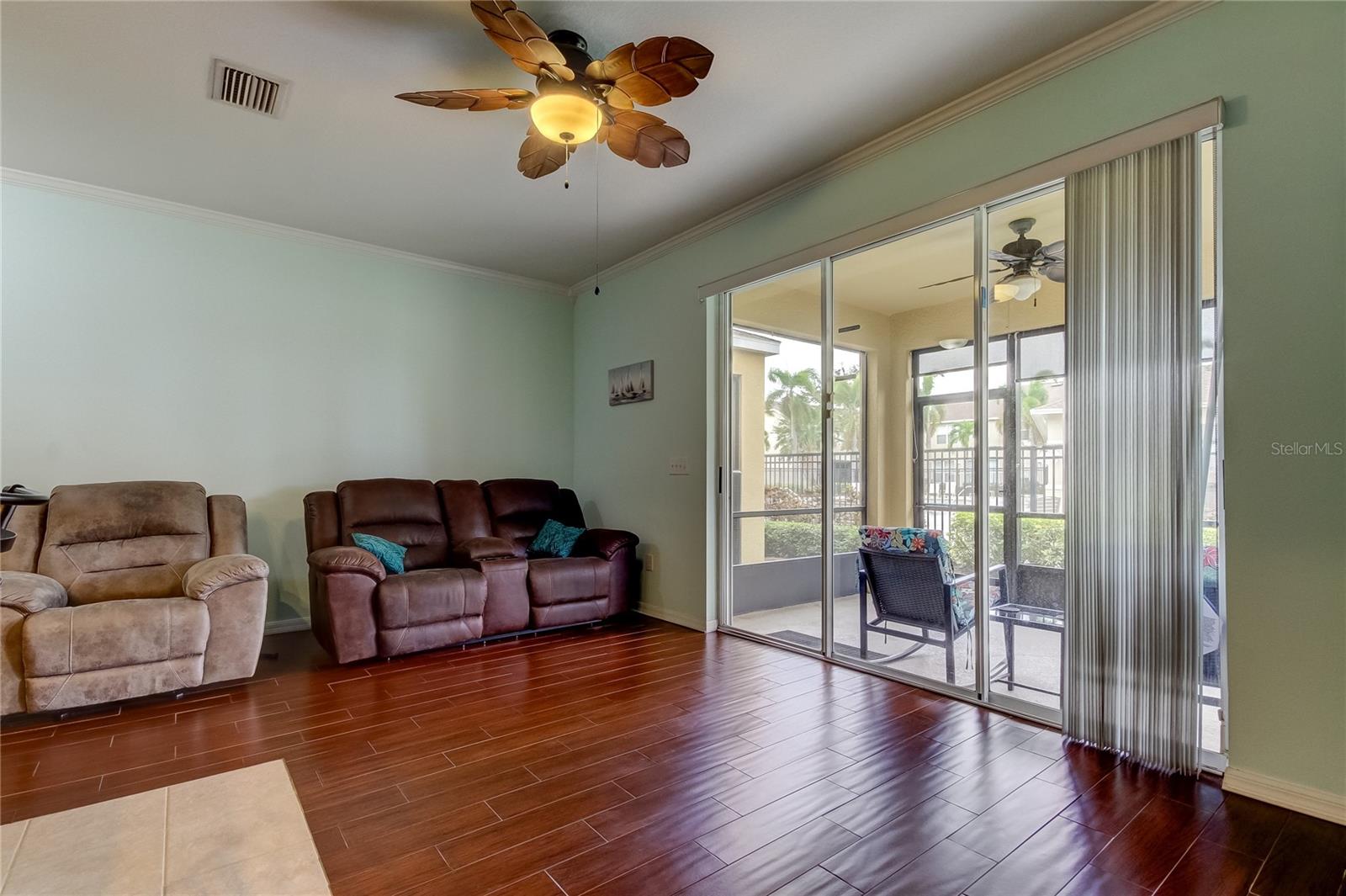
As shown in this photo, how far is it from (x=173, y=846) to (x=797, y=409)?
11.4 ft

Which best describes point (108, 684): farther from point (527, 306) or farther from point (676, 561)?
point (527, 306)

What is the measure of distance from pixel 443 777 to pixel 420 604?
1682 millimetres

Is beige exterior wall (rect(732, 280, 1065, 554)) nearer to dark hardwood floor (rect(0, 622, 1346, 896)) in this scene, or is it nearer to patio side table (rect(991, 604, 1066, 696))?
patio side table (rect(991, 604, 1066, 696))

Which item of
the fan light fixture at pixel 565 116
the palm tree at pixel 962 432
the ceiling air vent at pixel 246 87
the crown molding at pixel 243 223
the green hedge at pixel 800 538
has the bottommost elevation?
the green hedge at pixel 800 538

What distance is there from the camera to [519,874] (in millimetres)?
1747

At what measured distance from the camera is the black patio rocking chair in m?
3.22

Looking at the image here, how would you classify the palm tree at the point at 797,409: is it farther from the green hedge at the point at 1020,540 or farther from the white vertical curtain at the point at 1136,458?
the white vertical curtain at the point at 1136,458

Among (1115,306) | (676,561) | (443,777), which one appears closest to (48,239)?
(443,777)

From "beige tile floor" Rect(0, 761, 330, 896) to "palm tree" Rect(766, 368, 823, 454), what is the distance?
10.1ft

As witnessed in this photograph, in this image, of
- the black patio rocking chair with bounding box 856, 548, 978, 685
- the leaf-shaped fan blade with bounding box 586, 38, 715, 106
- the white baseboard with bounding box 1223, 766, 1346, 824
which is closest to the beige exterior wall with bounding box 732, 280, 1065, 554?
the black patio rocking chair with bounding box 856, 548, 978, 685

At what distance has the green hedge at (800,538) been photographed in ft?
12.5

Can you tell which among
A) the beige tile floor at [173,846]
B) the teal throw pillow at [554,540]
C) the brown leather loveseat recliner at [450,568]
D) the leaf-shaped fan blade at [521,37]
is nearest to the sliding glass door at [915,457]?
the brown leather loveseat recliner at [450,568]

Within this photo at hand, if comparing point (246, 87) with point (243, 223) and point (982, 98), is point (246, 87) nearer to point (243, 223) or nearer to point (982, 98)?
point (243, 223)

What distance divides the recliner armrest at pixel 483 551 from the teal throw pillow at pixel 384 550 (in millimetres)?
378
